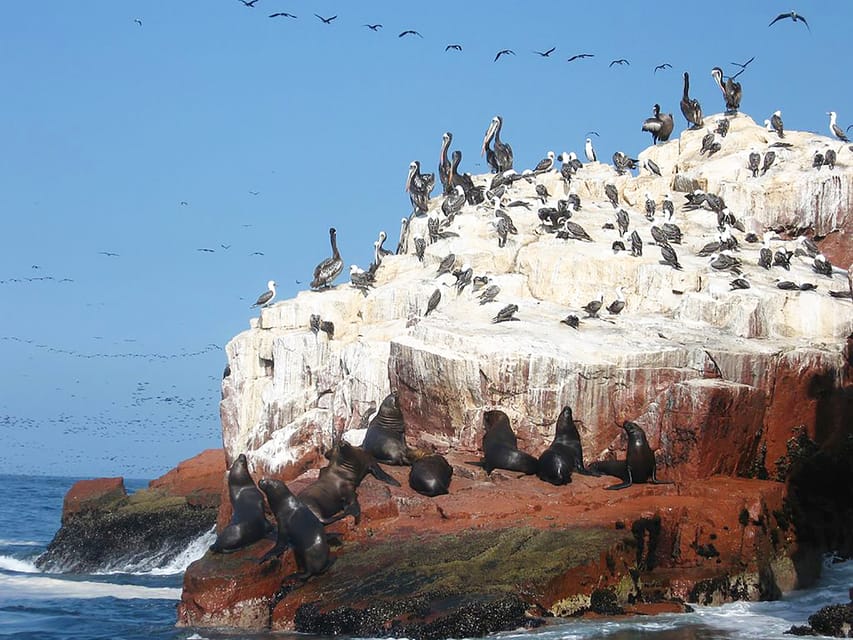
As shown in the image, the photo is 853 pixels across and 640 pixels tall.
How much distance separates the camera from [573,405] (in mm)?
20703

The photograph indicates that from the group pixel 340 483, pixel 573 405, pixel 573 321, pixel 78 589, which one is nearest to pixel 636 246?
pixel 573 321

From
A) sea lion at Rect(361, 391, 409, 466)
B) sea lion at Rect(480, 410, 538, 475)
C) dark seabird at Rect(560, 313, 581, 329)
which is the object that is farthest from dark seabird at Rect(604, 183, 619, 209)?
sea lion at Rect(480, 410, 538, 475)

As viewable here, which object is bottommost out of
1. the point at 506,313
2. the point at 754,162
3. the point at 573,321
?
the point at 573,321

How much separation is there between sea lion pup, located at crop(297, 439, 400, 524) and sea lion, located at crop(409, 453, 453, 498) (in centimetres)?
34

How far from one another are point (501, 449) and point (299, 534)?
4328 mm

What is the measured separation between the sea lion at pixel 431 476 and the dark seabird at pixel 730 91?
18.2 m

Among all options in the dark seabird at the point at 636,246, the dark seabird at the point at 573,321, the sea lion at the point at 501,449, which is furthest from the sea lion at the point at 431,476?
the dark seabird at the point at 636,246

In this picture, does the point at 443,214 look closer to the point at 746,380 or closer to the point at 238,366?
the point at 238,366

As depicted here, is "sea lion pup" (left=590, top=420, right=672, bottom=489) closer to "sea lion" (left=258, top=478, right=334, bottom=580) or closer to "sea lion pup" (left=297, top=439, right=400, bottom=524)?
"sea lion pup" (left=297, top=439, right=400, bottom=524)

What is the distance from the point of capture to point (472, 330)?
72.2ft

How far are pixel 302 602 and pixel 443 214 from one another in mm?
15698

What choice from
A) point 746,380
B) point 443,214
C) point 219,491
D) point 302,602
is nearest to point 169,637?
point 302,602

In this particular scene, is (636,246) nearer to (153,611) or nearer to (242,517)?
(242,517)

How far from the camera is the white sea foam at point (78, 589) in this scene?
2294 cm
